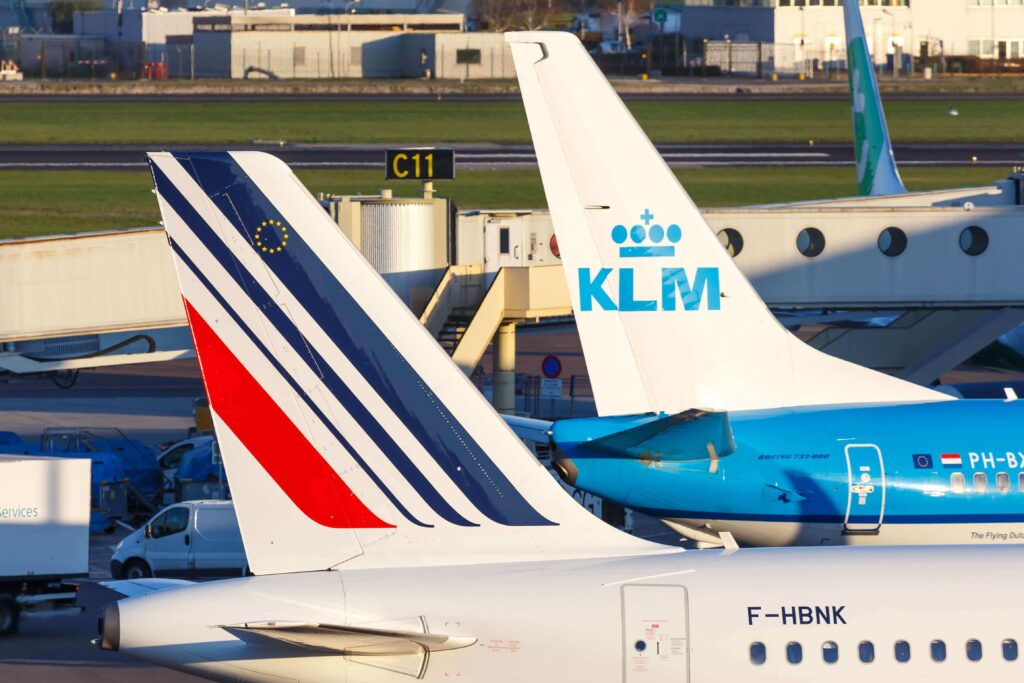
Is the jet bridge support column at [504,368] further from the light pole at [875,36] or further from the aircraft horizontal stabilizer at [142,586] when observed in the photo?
the light pole at [875,36]

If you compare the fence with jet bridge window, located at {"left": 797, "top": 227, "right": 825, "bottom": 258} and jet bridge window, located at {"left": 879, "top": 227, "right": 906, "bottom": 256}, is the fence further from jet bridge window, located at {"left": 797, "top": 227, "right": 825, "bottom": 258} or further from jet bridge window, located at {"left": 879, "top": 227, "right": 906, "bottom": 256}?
jet bridge window, located at {"left": 879, "top": 227, "right": 906, "bottom": 256}

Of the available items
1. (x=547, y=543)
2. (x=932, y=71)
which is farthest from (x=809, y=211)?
(x=932, y=71)

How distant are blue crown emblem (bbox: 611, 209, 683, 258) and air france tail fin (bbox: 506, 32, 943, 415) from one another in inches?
0.6

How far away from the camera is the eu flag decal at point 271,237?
14.4 metres

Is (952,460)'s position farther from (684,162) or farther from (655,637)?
(684,162)

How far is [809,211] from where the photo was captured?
38.4 metres

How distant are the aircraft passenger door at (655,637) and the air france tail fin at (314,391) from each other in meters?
1.53

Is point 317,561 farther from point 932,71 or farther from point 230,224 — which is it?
point 932,71

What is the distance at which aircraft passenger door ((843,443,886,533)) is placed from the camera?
78.3ft

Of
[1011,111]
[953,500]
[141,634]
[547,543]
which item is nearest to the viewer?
[141,634]

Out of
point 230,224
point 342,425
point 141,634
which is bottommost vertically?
point 141,634

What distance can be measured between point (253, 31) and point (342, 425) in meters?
151

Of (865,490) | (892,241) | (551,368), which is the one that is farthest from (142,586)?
(551,368)

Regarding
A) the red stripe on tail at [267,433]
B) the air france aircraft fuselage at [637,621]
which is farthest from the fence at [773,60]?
the red stripe on tail at [267,433]
